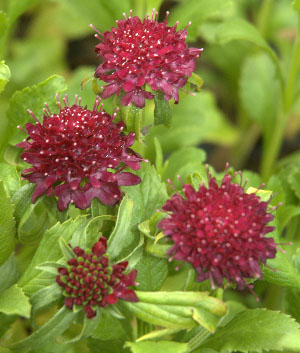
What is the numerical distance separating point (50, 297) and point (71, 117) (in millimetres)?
403

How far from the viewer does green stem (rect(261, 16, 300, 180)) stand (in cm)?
206

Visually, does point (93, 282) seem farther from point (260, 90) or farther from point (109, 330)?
point (260, 90)

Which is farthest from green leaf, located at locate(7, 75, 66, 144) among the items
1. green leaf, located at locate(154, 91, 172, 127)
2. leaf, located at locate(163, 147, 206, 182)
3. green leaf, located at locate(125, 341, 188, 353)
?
green leaf, located at locate(125, 341, 188, 353)

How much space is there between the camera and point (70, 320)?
1.21 metres

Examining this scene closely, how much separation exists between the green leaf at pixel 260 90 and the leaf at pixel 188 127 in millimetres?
166

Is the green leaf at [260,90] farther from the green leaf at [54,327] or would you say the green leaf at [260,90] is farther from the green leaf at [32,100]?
the green leaf at [54,327]

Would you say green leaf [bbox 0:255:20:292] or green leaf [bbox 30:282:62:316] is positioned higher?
green leaf [bbox 30:282:62:316]

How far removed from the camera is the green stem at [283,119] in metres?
2.06

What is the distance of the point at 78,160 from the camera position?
1.23 m

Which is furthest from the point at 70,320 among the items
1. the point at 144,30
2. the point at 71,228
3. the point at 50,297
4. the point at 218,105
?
the point at 218,105

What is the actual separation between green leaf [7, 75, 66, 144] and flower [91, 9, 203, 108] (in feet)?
0.83

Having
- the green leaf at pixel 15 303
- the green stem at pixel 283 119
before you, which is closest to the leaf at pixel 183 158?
the green stem at pixel 283 119

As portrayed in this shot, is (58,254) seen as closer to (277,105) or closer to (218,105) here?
(277,105)

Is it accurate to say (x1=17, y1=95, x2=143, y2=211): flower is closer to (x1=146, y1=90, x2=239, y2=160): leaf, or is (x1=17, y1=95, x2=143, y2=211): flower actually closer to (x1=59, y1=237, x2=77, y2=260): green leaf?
(x1=59, y1=237, x2=77, y2=260): green leaf
